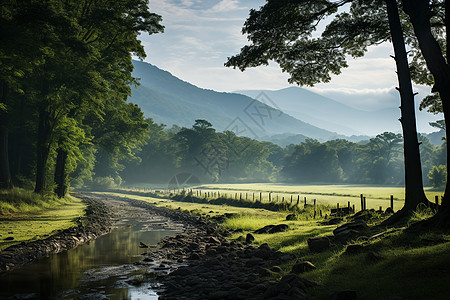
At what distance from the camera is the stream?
9.34m

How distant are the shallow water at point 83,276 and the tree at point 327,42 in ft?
36.5

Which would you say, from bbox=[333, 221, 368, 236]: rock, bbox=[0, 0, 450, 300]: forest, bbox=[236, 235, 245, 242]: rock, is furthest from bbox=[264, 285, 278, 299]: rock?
bbox=[236, 235, 245, 242]: rock

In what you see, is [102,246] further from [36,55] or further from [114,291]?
[36,55]

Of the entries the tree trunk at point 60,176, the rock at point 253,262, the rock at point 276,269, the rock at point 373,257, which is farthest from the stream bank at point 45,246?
the tree trunk at point 60,176

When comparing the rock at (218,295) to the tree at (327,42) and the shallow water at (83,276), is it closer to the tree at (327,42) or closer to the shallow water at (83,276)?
the shallow water at (83,276)

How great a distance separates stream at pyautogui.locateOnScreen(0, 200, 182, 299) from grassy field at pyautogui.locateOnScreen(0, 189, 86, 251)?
7.82 feet

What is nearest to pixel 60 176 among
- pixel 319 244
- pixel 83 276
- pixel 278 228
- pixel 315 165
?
pixel 278 228

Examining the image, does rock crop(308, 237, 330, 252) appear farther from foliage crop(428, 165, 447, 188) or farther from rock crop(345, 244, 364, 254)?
foliage crop(428, 165, 447, 188)

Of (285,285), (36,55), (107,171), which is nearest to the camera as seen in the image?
(285,285)

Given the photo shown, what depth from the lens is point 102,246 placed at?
56.2ft

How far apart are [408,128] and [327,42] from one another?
21.7 feet

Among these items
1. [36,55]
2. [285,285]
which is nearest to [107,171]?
[36,55]

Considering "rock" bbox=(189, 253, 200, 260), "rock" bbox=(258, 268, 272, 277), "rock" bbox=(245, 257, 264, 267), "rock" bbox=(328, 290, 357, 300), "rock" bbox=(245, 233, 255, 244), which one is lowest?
"rock" bbox=(189, 253, 200, 260)

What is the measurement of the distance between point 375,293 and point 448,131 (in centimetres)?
701
